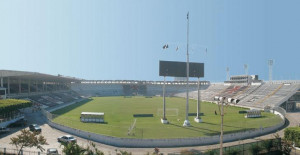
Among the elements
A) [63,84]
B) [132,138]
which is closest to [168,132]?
[132,138]

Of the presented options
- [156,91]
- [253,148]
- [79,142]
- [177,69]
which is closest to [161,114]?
[177,69]

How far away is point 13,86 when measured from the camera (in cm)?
6788

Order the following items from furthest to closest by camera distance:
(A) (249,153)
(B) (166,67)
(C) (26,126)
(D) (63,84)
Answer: (D) (63,84) < (B) (166,67) < (C) (26,126) < (A) (249,153)

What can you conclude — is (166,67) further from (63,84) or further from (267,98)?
(63,84)

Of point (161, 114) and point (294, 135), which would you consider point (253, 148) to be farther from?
point (161, 114)

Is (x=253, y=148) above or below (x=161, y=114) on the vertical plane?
above

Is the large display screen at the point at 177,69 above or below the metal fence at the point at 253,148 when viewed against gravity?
above

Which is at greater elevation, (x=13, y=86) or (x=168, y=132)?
(x=13, y=86)

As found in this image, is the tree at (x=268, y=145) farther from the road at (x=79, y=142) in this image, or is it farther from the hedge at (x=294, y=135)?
the hedge at (x=294, y=135)

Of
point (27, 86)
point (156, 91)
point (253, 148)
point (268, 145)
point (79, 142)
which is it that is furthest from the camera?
point (156, 91)

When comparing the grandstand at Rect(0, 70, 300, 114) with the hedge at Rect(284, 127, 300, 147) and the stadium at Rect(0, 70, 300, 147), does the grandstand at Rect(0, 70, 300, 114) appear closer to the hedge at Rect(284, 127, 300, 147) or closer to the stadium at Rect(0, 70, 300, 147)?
the stadium at Rect(0, 70, 300, 147)

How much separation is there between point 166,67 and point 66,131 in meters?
19.3

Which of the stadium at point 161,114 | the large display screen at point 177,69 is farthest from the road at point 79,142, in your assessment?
the large display screen at point 177,69

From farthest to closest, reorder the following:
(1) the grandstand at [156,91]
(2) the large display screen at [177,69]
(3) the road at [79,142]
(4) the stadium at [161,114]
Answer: (1) the grandstand at [156,91] → (2) the large display screen at [177,69] → (4) the stadium at [161,114] → (3) the road at [79,142]
